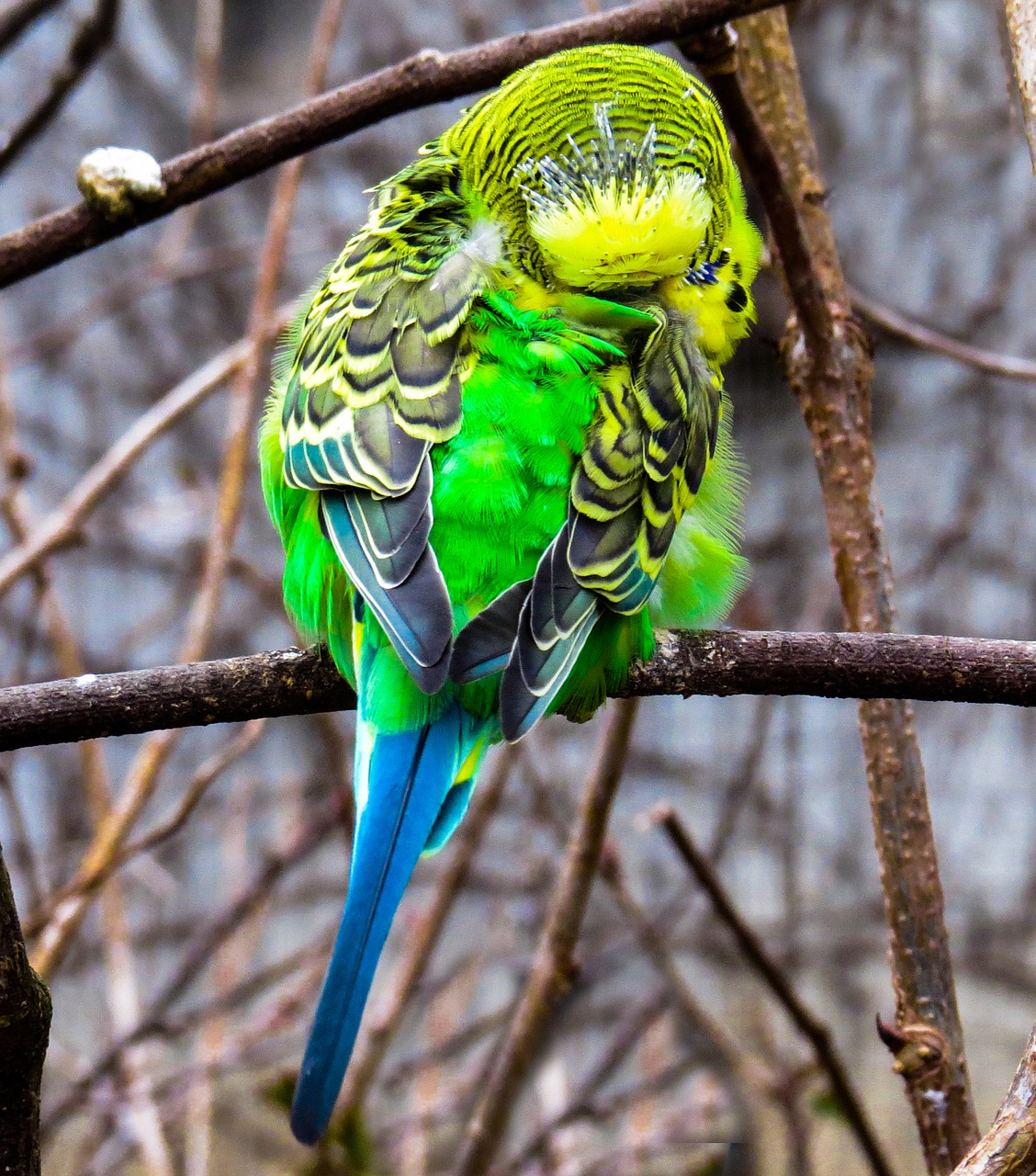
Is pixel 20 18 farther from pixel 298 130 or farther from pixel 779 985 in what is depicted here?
pixel 779 985

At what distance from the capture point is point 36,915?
2.09 meters

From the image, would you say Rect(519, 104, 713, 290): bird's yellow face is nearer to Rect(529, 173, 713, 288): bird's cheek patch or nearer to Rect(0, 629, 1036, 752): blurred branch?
Rect(529, 173, 713, 288): bird's cheek patch

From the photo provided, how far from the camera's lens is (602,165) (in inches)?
51.8

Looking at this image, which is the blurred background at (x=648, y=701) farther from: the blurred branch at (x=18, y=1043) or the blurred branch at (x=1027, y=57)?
the blurred branch at (x=18, y=1043)

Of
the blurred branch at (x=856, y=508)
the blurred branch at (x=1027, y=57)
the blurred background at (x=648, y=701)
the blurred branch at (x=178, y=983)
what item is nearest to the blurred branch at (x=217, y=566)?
the blurred branch at (x=178, y=983)

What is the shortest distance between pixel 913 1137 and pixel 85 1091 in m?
2.39

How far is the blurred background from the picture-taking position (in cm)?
358

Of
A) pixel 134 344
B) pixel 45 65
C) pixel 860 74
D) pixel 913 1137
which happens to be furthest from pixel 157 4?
pixel 913 1137

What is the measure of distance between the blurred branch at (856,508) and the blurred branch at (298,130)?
6cm

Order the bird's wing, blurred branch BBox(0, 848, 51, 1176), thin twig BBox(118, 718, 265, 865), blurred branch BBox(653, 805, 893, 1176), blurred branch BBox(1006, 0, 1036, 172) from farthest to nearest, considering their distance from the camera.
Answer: thin twig BBox(118, 718, 265, 865) → blurred branch BBox(653, 805, 893, 1176) → the bird's wing → blurred branch BBox(1006, 0, 1036, 172) → blurred branch BBox(0, 848, 51, 1176)

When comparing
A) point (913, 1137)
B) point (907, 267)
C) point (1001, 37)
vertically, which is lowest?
point (913, 1137)

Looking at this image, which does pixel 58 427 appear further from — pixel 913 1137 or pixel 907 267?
pixel 913 1137

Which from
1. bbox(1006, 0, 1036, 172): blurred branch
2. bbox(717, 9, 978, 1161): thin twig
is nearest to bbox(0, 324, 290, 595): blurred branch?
bbox(717, 9, 978, 1161): thin twig

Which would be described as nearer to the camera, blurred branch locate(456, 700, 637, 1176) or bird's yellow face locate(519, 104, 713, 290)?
bird's yellow face locate(519, 104, 713, 290)
